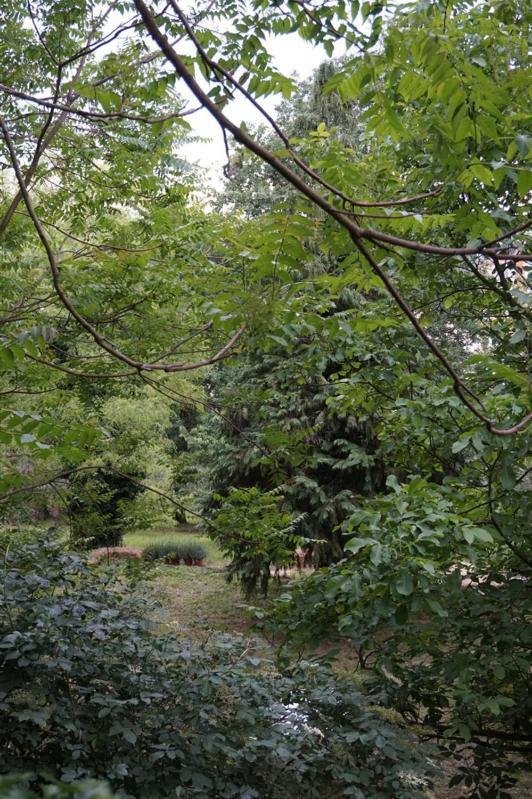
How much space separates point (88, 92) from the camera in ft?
7.34

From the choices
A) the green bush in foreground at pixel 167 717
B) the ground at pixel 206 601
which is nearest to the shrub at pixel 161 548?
the ground at pixel 206 601

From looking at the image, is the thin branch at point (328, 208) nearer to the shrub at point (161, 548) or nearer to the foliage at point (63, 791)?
the foliage at point (63, 791)

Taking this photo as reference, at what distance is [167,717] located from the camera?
111 inches

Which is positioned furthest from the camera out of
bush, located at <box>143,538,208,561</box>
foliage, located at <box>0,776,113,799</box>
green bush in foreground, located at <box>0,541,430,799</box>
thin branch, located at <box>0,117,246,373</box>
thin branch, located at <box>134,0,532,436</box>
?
bush, located at <box>143,538,208,561</box>

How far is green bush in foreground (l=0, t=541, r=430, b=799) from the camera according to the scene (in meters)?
2.59

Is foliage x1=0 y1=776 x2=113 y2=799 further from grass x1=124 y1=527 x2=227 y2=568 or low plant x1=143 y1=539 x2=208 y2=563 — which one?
low plant x1=143 y1=539 x2=208 y2=563

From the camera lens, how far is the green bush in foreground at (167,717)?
259 centimetres

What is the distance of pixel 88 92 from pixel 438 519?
196 cm

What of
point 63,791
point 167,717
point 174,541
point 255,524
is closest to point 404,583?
point 255,524

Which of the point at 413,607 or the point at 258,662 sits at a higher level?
the point at 413,607

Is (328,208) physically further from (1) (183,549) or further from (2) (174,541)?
(2) (174,541)

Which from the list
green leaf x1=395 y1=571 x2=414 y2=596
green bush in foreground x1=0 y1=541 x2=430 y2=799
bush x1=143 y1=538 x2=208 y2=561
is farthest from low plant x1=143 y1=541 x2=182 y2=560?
green leaf x1=395 y1=571 x2=414 y2=596

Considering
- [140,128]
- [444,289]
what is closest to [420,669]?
[444,289]

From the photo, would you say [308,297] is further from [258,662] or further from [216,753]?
[216,753]
